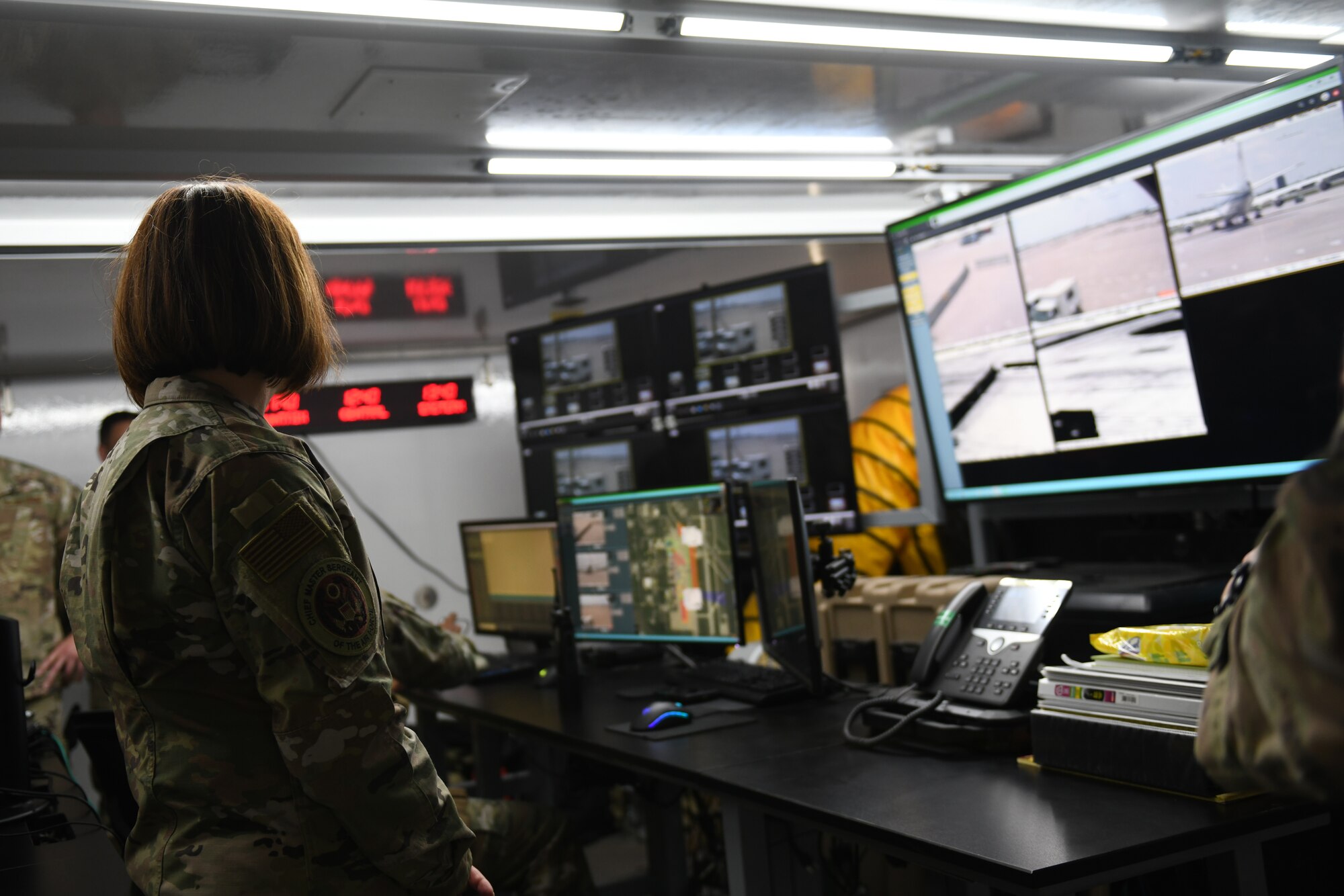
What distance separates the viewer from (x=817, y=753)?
6.07ft

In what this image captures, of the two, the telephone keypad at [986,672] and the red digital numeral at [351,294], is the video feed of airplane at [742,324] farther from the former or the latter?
the telephone keypad at [986,672]

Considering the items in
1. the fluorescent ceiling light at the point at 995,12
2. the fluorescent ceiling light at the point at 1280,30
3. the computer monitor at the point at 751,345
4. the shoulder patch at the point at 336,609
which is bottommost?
the shoulder patch at the point at 336,609

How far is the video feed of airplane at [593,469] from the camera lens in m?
4.01

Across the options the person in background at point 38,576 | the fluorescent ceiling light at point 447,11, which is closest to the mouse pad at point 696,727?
the fluorescent ceiling light at point 447,11

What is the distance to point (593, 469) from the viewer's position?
411cm

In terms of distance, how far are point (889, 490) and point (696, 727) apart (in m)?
1.78

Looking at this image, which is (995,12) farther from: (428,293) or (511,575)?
(428,293)

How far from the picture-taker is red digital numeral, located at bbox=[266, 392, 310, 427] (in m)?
4.28

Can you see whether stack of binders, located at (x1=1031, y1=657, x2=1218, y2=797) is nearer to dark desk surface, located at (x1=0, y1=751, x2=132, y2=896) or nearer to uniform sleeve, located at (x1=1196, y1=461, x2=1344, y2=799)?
uniform sleeve, located at (x1=1196, y1=461, x2=1344, y2=799)

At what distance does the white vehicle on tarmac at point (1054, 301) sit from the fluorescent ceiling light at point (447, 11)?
44.0 inches

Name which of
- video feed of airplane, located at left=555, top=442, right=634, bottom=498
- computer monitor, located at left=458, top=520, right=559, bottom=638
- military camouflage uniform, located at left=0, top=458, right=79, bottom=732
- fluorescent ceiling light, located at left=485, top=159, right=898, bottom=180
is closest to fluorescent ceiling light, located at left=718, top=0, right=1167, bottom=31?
fluorescent ceiling light, located at left=485, top=159, right=898, bottom=180

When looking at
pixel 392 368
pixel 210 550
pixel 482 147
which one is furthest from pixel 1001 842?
pixel 392 368

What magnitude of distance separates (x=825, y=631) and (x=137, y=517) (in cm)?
178

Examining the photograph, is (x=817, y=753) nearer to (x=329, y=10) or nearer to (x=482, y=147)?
(x=329, y=10)
